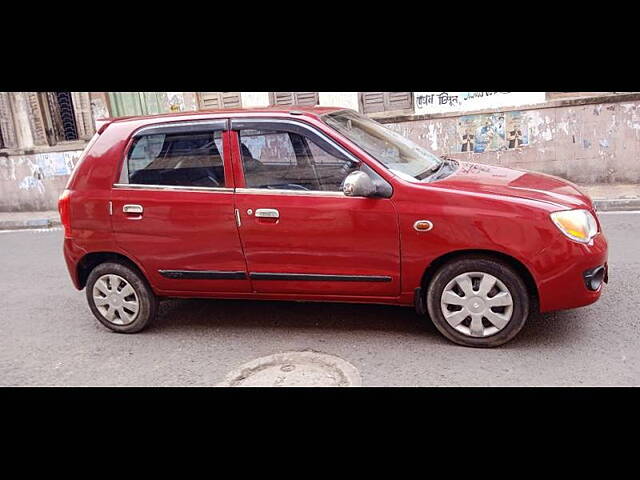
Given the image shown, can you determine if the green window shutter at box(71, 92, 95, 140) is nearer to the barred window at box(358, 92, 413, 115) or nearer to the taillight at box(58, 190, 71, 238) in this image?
the barred window at box(358, 92, 413, 115)

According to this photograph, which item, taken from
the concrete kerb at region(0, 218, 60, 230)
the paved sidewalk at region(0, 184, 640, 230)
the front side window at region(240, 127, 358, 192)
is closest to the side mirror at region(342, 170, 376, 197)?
the front side window at region(240, 127, 358, 192)

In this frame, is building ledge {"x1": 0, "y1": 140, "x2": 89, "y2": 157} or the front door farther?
building ledge {"x1": 0, "y1": 140, "x2": 89, "y2": 157}

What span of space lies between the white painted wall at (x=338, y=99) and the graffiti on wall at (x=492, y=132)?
2.46m

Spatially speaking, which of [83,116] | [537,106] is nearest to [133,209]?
A: [537,106]

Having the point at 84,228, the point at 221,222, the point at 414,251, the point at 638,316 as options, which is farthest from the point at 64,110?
the point at 638,316

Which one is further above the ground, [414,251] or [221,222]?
[221,222]

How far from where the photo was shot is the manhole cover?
11.6 ft

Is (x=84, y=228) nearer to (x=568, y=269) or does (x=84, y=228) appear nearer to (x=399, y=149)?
(x=399, y=149)

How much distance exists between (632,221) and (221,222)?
577 cm

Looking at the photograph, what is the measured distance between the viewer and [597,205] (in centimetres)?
829

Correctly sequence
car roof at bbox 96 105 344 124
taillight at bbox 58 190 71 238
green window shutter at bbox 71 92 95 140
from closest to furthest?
car roof at bbox 96 105 344 124
taillight at bbox 58 190 71 238
green window shutter at bbox 71 92 95 140

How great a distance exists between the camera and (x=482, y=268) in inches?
144

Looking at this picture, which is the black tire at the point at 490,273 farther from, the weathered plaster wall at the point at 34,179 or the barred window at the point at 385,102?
the weathered plaster wall at the point at 34,179

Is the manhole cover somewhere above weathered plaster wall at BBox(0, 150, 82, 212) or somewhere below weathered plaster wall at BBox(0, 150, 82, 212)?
below
